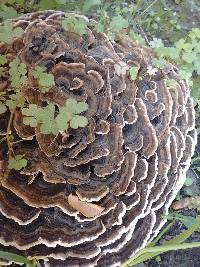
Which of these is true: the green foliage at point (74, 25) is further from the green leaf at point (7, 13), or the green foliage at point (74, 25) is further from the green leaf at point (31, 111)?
the green leaf at point (31, 111)

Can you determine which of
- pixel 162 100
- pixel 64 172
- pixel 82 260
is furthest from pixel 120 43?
pixel 82 260

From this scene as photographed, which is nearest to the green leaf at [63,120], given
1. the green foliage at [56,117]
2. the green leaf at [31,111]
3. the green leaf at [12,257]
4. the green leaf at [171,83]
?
the green foliage at [56,117]

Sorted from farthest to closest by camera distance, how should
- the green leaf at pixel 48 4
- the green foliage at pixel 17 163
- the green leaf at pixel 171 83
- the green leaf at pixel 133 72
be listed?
1. the green leaf at pixel 48 4
2. the green leaf at pixel 171 83
3. the green leaf at pixel 133 72
4. the green foliage at pixel 17 163

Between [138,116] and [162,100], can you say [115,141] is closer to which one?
[138,116]

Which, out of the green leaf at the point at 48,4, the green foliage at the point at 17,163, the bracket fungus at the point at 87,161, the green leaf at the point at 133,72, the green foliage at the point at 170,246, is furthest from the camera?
the green leaf at the point at 48,4

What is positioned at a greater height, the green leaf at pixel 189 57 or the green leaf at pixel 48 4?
the green leaf at pixel 48 4

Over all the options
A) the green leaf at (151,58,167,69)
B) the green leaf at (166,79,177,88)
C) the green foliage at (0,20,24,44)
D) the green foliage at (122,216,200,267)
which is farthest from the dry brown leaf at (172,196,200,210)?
the green foliage at (0,20,24,44)
